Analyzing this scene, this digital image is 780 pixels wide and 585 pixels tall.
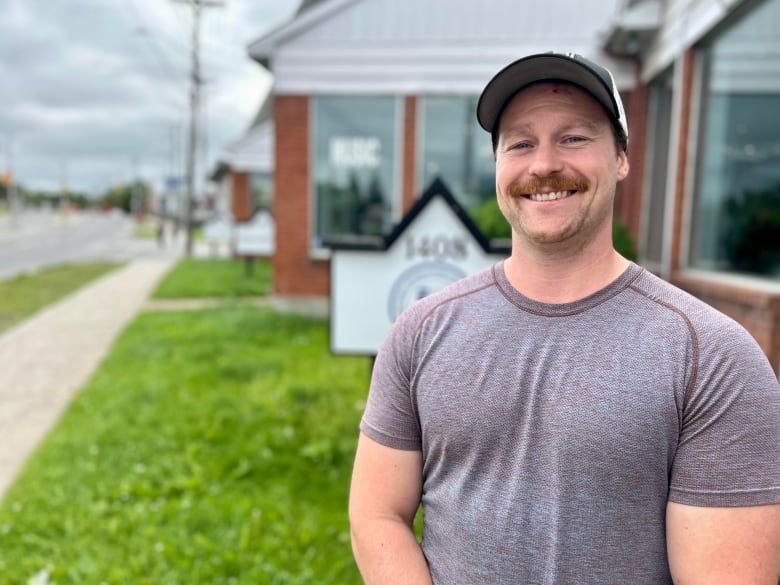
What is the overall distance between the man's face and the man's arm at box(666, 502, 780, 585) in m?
0.56

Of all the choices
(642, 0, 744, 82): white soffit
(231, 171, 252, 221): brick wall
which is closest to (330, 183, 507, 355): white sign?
(642, 0, 744, 82): white soffit

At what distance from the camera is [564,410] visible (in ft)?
4.42

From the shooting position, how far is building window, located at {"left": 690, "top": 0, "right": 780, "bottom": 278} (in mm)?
5242

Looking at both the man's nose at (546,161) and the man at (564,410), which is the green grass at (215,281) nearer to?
the man at (564,410)

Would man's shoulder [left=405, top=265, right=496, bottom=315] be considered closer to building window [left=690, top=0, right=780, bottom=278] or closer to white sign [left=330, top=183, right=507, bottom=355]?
white sign [left=330, top=183, right=507, bottom=355]

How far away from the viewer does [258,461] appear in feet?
15.4

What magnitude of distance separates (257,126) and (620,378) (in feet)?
76.3

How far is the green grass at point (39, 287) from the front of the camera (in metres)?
11.6

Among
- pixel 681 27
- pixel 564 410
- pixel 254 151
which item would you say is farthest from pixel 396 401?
pixel 254 151

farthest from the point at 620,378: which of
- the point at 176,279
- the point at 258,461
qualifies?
the point at 176,279

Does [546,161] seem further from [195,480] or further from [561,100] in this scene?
[195,480]

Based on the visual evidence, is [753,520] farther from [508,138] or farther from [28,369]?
[28,369]

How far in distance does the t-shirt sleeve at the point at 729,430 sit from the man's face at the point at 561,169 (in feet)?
1.11

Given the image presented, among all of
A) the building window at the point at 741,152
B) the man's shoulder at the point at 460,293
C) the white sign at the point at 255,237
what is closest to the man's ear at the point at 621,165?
the man's shoulder at the point at 460,293
